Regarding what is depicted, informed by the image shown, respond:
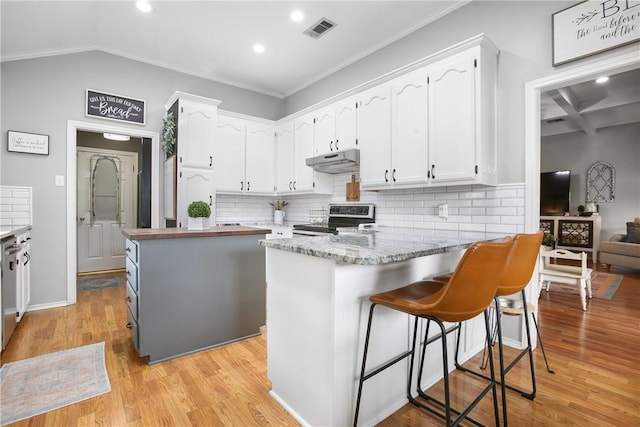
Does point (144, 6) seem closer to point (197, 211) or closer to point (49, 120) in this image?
point (49, 120)

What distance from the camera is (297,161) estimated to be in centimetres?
443

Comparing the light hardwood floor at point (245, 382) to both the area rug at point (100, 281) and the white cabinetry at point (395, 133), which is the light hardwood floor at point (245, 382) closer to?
the area rug at point (100, 281)

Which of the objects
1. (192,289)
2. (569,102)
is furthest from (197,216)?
(569,102)

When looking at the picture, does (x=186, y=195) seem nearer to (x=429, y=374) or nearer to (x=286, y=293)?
(x=286, y=293)

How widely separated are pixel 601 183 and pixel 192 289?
8896mm

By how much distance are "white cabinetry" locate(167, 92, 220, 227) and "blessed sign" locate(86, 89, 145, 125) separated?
14.5 inches

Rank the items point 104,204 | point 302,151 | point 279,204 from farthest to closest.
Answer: point 104,204
point 279,204
point 302,151

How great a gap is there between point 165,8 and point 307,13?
136 centimetres

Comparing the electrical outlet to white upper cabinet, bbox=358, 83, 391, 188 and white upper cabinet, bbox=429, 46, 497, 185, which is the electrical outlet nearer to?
white upper cabinet, bbox=429, 46, 497, 185

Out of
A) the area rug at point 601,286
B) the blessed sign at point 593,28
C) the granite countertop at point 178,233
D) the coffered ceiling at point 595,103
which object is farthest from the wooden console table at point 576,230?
the granite countertop at point 178,233

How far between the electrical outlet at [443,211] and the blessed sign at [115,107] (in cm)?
376

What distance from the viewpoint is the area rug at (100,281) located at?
4371 millimetres

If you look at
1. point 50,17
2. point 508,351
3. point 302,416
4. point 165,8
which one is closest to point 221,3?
point 165,8

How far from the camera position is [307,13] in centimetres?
305
